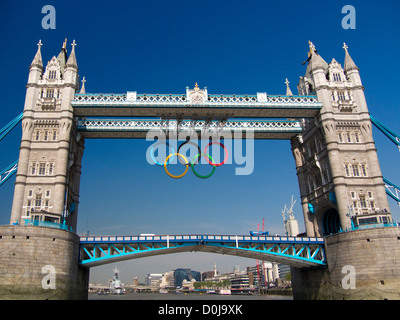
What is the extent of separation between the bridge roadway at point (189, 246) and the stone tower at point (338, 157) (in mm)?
7281

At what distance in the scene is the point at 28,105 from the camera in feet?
189

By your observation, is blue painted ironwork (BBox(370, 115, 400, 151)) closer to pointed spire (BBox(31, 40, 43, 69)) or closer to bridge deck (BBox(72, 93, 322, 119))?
bridge deck (BBox(72, 93, 322, 119))

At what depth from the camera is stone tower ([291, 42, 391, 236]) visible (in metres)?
57.0

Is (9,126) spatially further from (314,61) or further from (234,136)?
(314,61)

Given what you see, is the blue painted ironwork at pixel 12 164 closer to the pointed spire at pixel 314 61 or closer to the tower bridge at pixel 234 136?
the tower bridge at pixel 234 136

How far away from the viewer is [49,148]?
184ft

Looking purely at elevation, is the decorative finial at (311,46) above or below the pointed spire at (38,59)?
above

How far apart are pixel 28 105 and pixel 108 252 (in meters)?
27.2

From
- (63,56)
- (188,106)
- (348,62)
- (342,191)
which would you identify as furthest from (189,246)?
(348,62)

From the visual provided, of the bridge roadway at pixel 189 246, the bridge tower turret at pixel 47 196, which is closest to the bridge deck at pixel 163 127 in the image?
the bridge tower turret at pixel 47 196

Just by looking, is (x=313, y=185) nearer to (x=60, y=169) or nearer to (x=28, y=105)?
(x=60, y=169)

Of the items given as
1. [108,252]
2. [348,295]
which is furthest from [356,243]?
[108,252]

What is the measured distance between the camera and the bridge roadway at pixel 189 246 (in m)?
54.9
